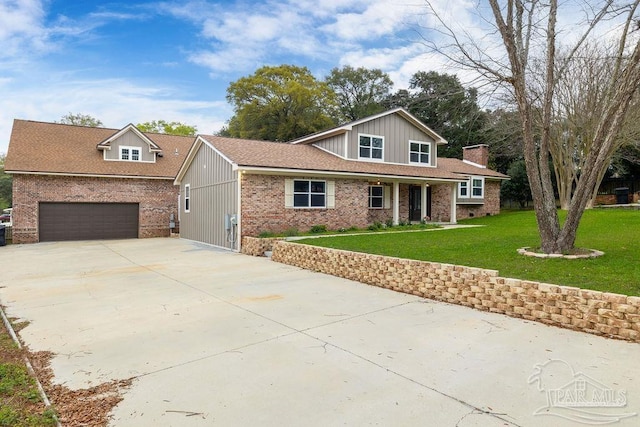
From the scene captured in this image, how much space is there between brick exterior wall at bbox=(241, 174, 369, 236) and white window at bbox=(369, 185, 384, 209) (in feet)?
3.04

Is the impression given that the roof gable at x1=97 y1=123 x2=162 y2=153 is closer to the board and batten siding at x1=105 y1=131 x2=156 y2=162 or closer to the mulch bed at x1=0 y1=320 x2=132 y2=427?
the board and batten siding at x1=105 y1=131 x2=156 y2=162

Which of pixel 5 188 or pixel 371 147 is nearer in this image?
pixel 371 147

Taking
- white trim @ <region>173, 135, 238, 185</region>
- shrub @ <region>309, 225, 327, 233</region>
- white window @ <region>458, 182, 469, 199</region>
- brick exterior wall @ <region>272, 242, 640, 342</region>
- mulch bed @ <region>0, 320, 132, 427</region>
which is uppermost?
white trim @ <region>173, 135, 238, 185</region>

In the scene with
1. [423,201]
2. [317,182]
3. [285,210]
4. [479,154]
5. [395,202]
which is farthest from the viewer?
[479,154]

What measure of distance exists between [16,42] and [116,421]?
1568cm

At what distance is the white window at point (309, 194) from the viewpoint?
1485 centimetres

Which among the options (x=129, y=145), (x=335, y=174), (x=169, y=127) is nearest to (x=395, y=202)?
(x=335, y=174)

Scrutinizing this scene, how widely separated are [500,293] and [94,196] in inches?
765

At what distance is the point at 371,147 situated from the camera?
1792 centimetres

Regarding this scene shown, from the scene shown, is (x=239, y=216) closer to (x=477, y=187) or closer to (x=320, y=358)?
(x=320, y=358)

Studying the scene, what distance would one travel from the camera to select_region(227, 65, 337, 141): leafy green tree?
34469 millimetres

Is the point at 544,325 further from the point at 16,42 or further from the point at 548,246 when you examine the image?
the point at 16,42

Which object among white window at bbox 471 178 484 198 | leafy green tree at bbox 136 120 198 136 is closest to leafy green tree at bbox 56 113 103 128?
leafy green tree at bbox 136 120 198 136

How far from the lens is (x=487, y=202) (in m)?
24.8
